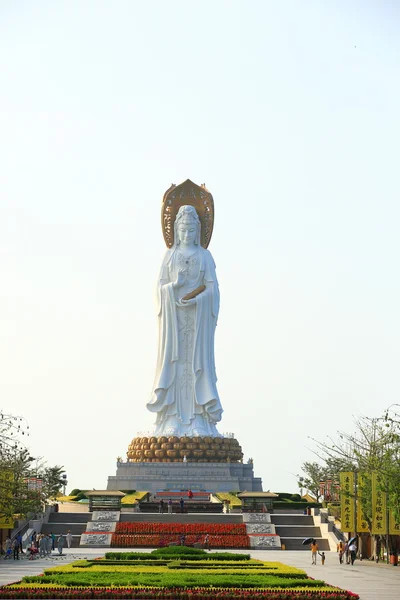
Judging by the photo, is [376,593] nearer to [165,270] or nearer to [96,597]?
[96,597]

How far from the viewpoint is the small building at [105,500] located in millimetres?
34938

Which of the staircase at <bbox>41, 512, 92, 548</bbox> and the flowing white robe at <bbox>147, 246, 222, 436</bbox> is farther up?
the flowing white robe at <bbox>147, 246, 222, 436</bbox>

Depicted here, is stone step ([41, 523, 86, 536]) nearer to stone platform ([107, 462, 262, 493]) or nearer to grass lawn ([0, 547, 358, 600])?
stone platform ([107, 462, 262, 493])

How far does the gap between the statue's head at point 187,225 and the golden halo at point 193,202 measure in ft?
1.19

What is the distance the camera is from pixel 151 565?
22.2m

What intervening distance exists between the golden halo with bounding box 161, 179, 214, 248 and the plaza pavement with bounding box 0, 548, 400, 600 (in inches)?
836

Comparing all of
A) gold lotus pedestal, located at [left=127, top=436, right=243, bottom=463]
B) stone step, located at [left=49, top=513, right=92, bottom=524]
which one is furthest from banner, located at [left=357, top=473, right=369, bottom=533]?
gold lotus pedestal, located at [left=127, top=436, right=243, bottom=463]

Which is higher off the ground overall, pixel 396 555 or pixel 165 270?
pixel 165 270

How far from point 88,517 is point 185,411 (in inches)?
489

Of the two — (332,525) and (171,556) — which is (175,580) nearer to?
(171,556)

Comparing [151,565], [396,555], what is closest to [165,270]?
[396,555]

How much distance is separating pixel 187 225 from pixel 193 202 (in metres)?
1.29

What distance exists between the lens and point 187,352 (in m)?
47.6

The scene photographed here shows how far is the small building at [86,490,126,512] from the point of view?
34938 mm
